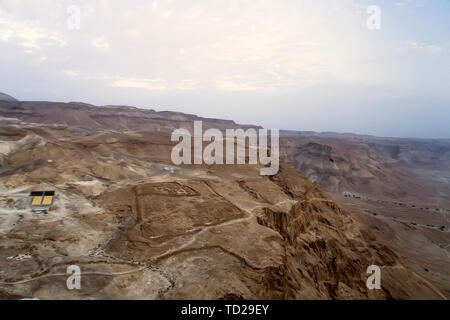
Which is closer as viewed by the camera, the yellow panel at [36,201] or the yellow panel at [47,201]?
the yellow panel at [36,201]

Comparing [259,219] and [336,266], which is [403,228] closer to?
[336,266]

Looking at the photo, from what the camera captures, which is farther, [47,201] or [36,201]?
[47,201]

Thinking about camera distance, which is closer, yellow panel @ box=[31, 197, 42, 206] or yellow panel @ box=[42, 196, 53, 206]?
yellow panel @ box=[31, 197, 42, 206]

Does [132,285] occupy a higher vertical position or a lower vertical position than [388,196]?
Answer: higher

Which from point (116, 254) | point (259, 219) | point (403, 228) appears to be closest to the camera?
point (116, 254)

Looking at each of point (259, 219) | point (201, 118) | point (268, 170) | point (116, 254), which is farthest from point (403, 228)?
point (201, 118)
